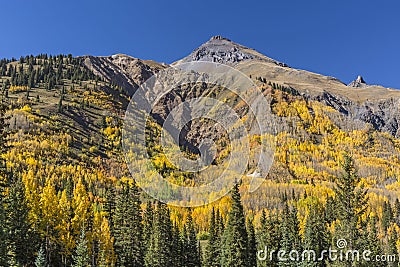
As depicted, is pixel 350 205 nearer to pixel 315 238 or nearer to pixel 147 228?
pixel 315 238

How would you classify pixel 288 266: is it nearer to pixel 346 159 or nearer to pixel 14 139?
pixel 346 159

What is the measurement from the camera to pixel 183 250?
69375mm

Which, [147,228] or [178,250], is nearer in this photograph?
[147,228]

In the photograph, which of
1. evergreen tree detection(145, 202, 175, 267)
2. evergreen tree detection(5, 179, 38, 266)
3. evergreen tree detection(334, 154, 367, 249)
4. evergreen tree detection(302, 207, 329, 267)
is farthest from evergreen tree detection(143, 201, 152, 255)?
evergreen tree detection(334, 154, 367, 249)

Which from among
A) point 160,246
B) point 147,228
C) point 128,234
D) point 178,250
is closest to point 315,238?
point 178,250

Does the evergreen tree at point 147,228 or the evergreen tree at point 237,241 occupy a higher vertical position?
the evergreen tree at point 147,228

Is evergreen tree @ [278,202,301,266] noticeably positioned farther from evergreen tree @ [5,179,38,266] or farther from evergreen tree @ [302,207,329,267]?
evergreen tree @ [5,179,38,266]

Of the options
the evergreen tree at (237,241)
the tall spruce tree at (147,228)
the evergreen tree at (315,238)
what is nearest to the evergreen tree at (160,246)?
the tall spruce tree at (147,228)

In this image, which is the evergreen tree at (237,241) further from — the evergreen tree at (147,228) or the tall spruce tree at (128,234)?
the evergreen tree at (147,228)

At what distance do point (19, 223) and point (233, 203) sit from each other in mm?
24934

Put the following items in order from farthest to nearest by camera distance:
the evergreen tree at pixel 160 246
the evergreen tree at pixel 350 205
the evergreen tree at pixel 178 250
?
1. the evergreen tree at pixel 178 250
2. the evergreen tree at pixel 160 246
3. the evergreen tree at pixel 350 205

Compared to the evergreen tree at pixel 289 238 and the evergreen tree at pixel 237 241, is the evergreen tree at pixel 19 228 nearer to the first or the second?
the evergreen tree at pixel 237 241

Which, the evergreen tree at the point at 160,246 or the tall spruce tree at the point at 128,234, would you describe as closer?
the tall spruce tree at the point at 128,234

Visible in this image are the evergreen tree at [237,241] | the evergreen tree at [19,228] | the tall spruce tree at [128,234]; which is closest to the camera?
the evergreen tree at [237,241]
